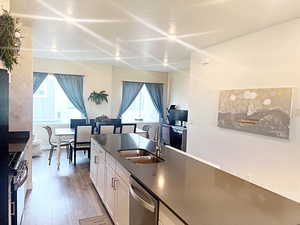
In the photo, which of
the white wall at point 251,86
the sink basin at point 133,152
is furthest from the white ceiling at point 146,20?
the sink basin at point 133,152

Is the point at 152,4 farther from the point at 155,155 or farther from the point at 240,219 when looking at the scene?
the point at 240,219

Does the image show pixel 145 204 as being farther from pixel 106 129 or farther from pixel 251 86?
pixel 106 129

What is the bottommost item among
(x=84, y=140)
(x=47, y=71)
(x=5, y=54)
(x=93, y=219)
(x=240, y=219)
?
(x=93, y=219)

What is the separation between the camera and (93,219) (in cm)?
269

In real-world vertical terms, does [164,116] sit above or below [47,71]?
below

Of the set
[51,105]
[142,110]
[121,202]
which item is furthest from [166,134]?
[121,202]

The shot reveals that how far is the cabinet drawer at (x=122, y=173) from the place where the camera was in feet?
6.53

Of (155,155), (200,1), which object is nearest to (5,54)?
(155,155)

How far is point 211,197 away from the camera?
1.37 meters

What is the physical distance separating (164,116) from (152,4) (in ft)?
19.5

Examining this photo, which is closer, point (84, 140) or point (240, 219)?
point (240, 219)

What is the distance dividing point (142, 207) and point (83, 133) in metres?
3.66

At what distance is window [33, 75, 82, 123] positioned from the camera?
636 centimetres

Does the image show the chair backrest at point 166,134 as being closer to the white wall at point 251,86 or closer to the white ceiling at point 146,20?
the white wall at point 251,86
